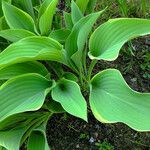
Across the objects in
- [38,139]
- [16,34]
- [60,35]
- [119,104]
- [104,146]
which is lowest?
[104,146]

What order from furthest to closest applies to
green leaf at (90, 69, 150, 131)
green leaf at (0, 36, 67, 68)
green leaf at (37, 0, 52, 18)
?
green leaf at (37, 0, 52, 18) → green leaf at (0, 36, 67, 68) → green leaf at (90, 69, 150, 131)

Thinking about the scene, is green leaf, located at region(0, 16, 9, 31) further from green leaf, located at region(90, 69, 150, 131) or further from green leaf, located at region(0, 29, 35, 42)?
green leaf, located at region(90, 69, 150, 131)

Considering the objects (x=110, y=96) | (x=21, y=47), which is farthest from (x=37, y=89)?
(x=110, y=96)

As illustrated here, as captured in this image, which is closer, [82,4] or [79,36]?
[79,36]

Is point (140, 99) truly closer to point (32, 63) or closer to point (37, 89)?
point (37, 89)

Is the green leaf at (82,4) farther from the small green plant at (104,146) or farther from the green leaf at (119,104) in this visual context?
the small green plant at (104,146)

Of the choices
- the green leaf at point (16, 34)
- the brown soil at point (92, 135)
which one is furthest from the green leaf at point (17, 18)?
the brown soil at point (92, 135)

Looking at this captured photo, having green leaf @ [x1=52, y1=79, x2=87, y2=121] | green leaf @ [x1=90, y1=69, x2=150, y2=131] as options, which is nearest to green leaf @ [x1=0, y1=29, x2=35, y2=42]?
green leaf @ [x1=52, y1=79, x2=87, y2=121]

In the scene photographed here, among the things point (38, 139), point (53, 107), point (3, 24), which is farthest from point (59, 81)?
point (3, 24)

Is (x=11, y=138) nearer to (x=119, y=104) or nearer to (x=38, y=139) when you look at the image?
(x=38, y=139)
